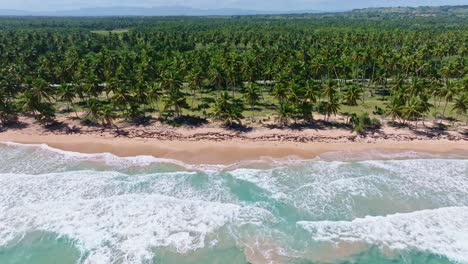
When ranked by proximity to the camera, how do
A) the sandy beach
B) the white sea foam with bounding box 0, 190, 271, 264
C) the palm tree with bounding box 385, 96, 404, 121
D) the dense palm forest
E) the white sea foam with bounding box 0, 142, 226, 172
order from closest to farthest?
1. the white sea foam with bounding box 0, 190, 271, 264
2. the white sea foam with bounding box 0, 142, 226, 172
3. the sandy beach
4. the palm tree with bounding box 385, 96, 404, 121
5. the dense palm forest

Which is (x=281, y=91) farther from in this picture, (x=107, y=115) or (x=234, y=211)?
(x=107, y=115)

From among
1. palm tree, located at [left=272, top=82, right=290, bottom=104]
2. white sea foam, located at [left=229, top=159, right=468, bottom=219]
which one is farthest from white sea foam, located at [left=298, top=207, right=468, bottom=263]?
palm tree, located at [left=272, top=82, right=290, bottom=104]

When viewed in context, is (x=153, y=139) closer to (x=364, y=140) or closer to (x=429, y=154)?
(x=364, y=140)

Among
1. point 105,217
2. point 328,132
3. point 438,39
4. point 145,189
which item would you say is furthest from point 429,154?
point 438,39

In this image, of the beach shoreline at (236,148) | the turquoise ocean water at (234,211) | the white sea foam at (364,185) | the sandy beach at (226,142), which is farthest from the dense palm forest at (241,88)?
the turquoise ocean water at (234,211)

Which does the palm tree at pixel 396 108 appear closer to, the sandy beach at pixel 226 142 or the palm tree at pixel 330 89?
the sandy beach at pixel 226 142

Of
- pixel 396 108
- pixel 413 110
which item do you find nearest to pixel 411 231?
pixel 413 110

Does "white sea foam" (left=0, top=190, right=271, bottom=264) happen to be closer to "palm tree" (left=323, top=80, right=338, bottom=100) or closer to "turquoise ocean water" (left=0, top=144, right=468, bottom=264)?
"turquoise ocean water" (left=0, top=144, right=468, bottom=264)
